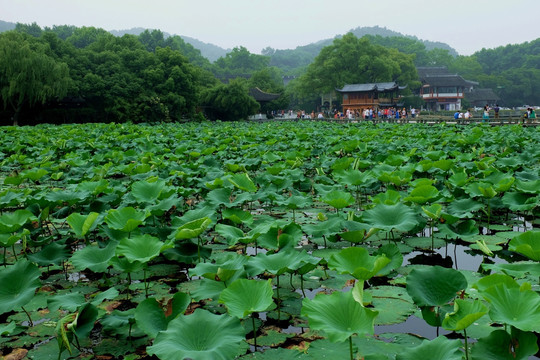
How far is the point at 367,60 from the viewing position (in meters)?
37.9

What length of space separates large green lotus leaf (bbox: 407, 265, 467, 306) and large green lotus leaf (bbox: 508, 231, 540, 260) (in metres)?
0.45

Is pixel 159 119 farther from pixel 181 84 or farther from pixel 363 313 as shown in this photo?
pixel 363 313

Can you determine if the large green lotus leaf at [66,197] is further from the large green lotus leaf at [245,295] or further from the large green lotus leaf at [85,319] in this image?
the large green lotus leaf at [245,295]

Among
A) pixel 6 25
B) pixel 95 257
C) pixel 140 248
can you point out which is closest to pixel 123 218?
A: pixel 95 257

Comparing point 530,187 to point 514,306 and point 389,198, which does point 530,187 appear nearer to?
point 389,198

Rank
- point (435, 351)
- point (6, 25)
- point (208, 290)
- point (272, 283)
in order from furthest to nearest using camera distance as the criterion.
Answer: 1. point (6, 25)
2. point (272, 283)
3. point (208, 290)
4. point (435, 351)

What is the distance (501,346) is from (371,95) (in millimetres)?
36834

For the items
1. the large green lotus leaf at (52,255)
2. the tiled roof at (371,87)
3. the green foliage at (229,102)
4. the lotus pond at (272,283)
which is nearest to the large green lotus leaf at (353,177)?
the lotus pond at (272,283)

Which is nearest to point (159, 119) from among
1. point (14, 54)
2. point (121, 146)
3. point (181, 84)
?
point (181, 84)

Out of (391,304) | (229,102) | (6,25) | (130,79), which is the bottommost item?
(391,304)

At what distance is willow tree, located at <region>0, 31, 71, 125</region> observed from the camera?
62.5ft

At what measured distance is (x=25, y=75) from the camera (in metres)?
19.2

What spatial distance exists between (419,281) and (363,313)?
0.45 metres

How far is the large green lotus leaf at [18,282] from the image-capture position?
1.92 metres
